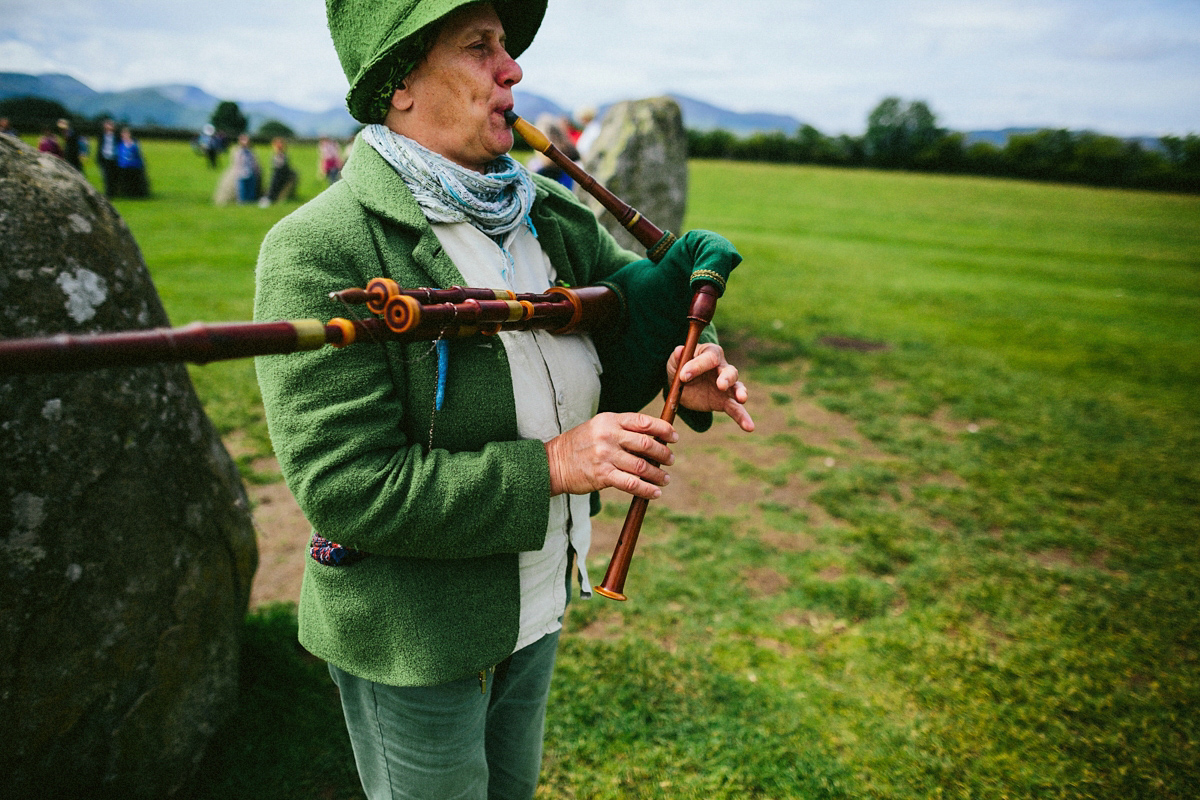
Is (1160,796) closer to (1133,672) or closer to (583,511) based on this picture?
(1133,672)

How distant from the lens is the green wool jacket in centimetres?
131

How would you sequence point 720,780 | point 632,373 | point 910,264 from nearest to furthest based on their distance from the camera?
point 632,373 < point 720,780 < point 910,264

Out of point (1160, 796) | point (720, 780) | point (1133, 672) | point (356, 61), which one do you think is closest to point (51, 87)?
point (356, 61)

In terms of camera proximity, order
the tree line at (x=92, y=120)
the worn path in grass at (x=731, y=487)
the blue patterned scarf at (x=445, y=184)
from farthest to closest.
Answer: the tree line at (x=92, y=120)
the worn path in grass at (x=731, y=487)
the blue patterned scarf at (x=445, y=184)

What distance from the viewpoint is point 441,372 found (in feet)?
4.69

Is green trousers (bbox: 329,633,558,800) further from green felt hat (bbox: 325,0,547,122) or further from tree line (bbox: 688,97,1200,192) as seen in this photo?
tree line (bbox: 688,97,1200,192)

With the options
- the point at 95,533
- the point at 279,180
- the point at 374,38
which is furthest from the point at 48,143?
the point at 374,38

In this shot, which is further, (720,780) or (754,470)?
(754,470)

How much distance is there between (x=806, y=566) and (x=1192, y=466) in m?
4.15

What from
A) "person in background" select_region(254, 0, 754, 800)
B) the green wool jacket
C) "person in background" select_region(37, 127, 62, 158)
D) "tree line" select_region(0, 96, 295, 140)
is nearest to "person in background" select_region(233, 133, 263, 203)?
"tree line" select_region(0, 96, 295, 140)

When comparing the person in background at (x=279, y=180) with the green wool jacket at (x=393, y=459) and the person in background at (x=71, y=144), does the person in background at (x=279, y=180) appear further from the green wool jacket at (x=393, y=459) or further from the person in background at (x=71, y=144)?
the green wool jacket at (x=393, y=459)

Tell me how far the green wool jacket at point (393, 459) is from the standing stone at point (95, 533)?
811mm

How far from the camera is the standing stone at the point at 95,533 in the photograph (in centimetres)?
179

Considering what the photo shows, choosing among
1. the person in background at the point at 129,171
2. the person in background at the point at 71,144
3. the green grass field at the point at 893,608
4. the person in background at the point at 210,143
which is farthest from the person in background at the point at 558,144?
the person in background at the point at 210,143
